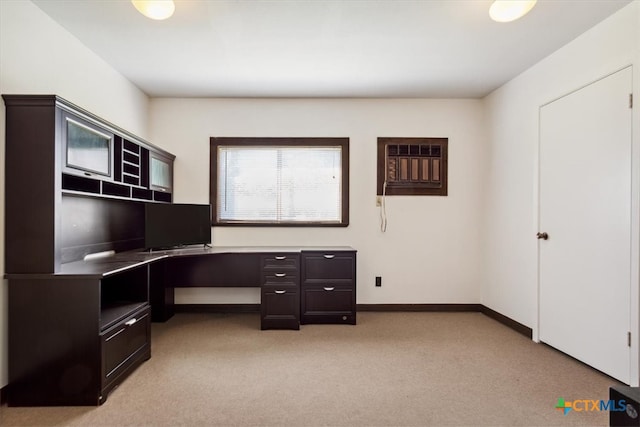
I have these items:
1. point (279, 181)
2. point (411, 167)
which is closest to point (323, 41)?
point (279, 181)

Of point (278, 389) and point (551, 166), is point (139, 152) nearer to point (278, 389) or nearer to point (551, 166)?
point (278, 389)

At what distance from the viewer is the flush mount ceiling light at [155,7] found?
208cm

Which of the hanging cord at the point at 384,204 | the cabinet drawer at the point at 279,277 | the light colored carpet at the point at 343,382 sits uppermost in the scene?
the hanging cord at the point at 384,204

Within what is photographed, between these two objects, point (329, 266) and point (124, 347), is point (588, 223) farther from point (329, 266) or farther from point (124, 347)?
point (124, 347)

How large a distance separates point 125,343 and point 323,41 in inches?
110

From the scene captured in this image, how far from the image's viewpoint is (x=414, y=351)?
2.98 meters

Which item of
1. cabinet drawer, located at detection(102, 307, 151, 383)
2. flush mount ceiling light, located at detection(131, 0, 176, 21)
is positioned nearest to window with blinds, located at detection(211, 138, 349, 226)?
cabinet drawer, located at detection(102, 307, 151, 383)

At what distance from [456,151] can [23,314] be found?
14.4ft

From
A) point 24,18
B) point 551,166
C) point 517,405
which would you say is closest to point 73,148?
point 24,18

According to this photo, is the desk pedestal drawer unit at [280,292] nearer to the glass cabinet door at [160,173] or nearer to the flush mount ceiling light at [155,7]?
the glass cabinet door at [160,173]

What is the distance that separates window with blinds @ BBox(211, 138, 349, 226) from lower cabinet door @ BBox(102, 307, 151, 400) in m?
1.70

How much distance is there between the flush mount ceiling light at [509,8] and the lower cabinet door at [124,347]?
3.27 m

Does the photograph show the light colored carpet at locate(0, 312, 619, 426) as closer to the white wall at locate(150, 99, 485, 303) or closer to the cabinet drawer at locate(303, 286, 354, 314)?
the cabinet drawer at locate(303, 286, 354, 314)

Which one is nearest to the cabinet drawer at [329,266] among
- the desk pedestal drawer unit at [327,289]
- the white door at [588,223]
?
the desk pedestal drawer unit at [327,289]
